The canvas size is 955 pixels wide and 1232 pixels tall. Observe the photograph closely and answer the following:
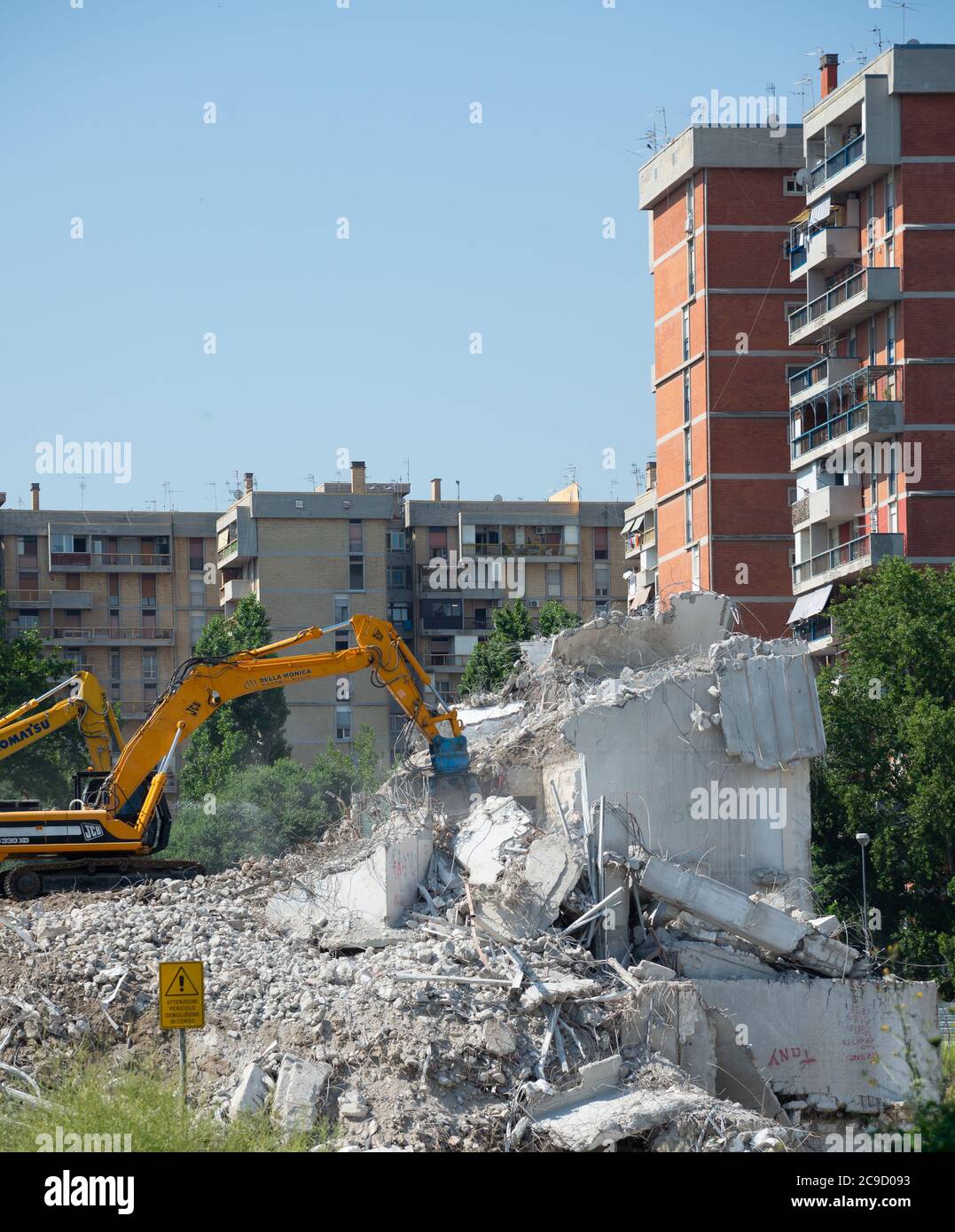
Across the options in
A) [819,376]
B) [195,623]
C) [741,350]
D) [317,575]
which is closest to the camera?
[819,376]

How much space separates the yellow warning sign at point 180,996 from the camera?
15211 millimetres

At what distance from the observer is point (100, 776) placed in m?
25.9

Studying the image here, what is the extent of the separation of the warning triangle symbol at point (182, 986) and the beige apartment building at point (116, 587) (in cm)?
6548

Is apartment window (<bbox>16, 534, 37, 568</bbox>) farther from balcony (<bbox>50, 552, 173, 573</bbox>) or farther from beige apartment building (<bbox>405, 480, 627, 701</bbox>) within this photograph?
beige apartment building (<bbox>405, 480, 627, 701</bbox>)

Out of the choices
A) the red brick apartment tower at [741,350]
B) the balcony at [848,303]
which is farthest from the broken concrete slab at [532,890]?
the red brick apartment tower at [741,350]

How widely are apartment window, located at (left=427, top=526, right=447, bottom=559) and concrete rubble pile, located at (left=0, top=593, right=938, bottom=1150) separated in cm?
5275

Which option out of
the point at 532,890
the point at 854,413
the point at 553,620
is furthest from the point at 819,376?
the point at 532,890

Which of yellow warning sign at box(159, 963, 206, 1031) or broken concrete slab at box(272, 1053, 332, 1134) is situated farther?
broken concrete slab at box(272, 1053, 332, 1134)

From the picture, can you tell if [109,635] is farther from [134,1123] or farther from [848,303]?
[134,1123]

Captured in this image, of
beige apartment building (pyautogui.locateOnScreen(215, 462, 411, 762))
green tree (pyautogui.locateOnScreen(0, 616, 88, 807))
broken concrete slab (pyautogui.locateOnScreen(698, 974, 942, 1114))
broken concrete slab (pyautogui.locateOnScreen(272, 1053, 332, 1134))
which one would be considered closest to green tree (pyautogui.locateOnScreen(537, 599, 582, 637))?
green tree (pyautogui.locateOnScreen(0, 616, 88, 807))

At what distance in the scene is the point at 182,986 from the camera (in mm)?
15312

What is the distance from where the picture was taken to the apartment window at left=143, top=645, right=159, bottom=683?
81.4 metres

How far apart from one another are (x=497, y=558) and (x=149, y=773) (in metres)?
55.1
